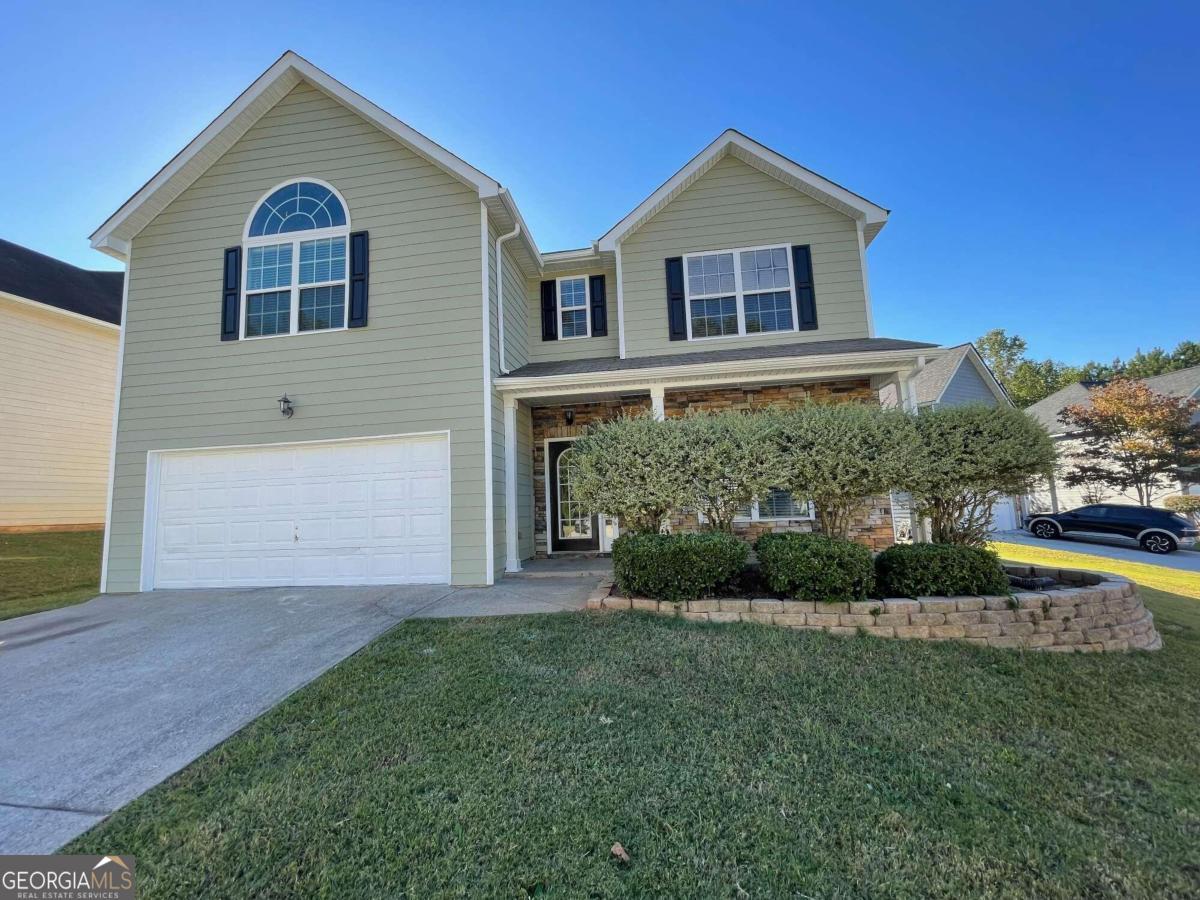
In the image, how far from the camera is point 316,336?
25.1ft

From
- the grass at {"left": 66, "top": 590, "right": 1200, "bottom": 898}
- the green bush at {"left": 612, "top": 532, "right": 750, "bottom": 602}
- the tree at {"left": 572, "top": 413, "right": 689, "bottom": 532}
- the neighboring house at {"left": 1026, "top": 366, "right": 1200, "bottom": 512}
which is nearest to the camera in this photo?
the grass at {"left": 66, "top": 590, "right": 1200, "bottom": 898}

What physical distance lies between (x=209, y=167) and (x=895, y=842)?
11924 mm

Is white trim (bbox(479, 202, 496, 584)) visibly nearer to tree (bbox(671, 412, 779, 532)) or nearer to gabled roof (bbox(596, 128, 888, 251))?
gabled roof (bbox(596, 128, 888, 251))

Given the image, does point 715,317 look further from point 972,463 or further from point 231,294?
point 231,294

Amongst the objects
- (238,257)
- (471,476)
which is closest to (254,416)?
(238,257)

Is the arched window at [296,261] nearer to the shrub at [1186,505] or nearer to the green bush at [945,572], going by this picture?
the green bush at [945,572]

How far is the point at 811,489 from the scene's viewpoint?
5.46 metres

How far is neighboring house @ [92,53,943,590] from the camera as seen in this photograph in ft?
24.0

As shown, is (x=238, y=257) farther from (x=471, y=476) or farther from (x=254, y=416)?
(x=471, y=476)

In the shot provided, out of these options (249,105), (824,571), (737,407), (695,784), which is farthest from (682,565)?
(249,105)

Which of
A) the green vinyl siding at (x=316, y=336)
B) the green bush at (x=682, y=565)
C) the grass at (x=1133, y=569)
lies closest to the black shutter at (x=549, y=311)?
the green vinyl siding at (x=316, y=336)

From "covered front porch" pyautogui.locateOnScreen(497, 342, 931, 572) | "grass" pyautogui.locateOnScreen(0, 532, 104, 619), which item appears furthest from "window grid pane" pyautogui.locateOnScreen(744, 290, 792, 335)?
"grass" pyautogui.locateOnScreen(0, 532, 104, 619)

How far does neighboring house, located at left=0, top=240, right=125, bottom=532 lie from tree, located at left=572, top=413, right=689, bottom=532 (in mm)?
12106

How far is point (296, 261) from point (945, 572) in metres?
9.88
